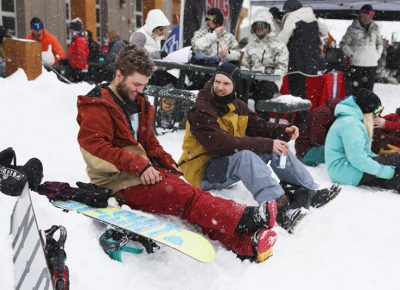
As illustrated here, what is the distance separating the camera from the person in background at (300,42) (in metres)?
7.36

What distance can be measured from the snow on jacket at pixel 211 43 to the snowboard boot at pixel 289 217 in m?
3.93

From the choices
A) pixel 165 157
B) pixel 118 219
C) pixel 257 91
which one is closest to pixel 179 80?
Result: pixel 257 91

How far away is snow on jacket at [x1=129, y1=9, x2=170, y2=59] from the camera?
7.25 m

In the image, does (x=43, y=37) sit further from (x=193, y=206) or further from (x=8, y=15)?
(x=193, y=206)

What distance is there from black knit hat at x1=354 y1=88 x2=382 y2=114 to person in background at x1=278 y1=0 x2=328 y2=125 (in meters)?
2.33

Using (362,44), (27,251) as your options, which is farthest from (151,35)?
(27,251)

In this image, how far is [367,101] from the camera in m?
4.88

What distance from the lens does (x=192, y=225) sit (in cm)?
351

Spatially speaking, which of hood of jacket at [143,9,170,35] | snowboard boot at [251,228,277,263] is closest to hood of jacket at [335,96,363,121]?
snowboard boot at [251,228,277,263]

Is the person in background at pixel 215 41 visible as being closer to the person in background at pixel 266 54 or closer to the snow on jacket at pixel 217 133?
the person in background at pixel 266 54

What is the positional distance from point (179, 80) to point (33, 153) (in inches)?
112

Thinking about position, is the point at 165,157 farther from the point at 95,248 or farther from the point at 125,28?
the point at 125,28

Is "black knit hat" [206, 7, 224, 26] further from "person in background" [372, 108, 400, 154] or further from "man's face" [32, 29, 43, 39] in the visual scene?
"man's face" [32, 29, 43, 39]

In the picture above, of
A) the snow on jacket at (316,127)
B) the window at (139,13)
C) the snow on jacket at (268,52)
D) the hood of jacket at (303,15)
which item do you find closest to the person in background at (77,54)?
the snow on jacket at (268,52)
